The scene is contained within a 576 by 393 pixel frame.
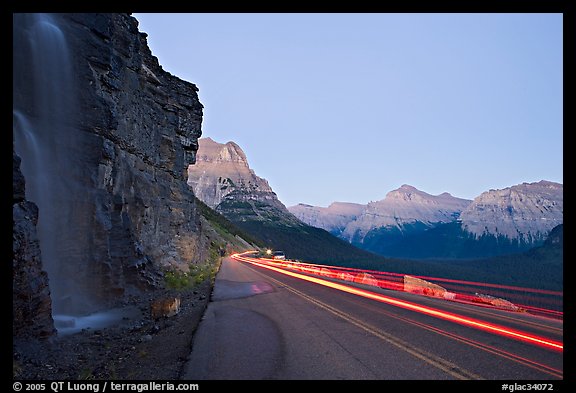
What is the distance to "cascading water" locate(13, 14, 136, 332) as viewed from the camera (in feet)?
56.9

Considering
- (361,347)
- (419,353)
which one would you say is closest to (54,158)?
(361,347)

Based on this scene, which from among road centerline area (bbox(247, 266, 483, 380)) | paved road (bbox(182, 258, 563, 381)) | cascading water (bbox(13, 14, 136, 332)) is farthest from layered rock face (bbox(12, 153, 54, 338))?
road centerline area (bbox(247, 266, 483, 380))

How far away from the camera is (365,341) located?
8648 millimetres

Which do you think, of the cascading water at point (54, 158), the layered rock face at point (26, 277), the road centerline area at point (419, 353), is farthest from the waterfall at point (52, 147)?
the road centerline area at point (419, 353)

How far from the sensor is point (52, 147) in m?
18.4

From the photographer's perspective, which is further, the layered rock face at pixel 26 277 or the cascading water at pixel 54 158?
the cascading water at pixel 54 158

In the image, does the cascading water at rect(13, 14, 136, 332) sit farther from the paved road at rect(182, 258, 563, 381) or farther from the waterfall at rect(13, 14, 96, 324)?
the paved road at rect(182, 258, 563, 381)

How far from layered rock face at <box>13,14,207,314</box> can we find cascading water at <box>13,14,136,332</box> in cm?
5

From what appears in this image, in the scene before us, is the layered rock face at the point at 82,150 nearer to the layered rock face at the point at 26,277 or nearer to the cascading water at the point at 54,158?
the cascading water at the point at 54,158

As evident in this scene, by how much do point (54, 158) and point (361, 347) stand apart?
1711cm

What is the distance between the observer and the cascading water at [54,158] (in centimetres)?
1733
